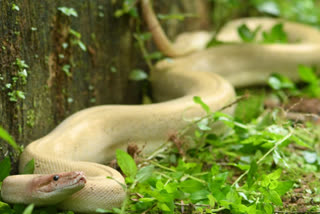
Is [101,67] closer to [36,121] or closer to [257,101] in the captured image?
[36,121]

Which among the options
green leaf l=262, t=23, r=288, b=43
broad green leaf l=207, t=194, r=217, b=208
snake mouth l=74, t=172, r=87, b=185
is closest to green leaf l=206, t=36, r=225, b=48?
green leaf l=262, t=23, r=288, b=43

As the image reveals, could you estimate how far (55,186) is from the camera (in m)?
2.33

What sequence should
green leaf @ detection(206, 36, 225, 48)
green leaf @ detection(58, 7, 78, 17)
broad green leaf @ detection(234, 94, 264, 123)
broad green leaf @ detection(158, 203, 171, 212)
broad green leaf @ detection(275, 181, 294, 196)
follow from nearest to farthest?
broad green leaf @ detection(158, 203, 171, 212) → broad green leaf @ detection(275, 181, 294, 196) → green leaf @ detection(58, 7, 78, 17) → broad green leaf @ detection(234, 94, 264, 123) → green leaf @ detection(206, 36, 225, 48)

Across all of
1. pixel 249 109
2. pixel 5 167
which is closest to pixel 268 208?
pixel 5 167

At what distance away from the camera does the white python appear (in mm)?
2445

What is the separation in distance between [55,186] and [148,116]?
130 centimetres

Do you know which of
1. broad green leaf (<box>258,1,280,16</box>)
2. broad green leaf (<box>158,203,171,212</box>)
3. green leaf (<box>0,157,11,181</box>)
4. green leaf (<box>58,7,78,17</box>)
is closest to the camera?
broad green leaf (<box>158,203,171,212</box>)

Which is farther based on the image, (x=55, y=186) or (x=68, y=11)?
(x=68, y=11)

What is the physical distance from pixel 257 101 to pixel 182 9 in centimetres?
175

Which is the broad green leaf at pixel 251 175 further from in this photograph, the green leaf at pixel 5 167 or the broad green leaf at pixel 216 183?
the green leaf at pixel 5 167

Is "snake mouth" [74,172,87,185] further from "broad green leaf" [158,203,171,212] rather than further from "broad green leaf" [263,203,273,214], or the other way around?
"broad green leaf" [263,203,273,214]

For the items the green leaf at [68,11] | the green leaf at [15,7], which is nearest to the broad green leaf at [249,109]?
the green leaf at [68,11]

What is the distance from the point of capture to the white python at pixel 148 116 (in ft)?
8.02

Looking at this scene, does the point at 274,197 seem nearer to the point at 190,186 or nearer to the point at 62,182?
the point at 190,186
